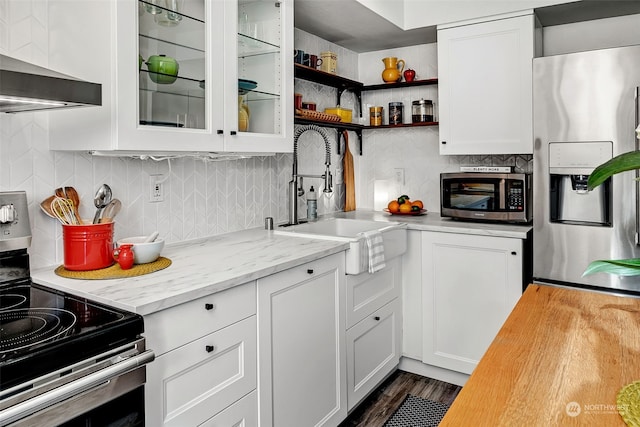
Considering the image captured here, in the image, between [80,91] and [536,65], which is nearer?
[80,91]

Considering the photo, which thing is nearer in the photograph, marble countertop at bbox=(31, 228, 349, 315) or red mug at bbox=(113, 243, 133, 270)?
marble countertop at bbox=(31, 228, 349, 315)

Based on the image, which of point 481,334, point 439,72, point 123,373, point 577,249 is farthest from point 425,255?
point 123,373

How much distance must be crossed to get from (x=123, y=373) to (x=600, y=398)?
1.05 meters

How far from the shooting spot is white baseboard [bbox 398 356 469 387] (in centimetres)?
285

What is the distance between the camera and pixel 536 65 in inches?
95.1

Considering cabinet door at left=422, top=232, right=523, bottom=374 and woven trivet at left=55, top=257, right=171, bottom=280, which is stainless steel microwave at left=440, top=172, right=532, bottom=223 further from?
woven trivet at left=55, top=257, right=171, bottom=280

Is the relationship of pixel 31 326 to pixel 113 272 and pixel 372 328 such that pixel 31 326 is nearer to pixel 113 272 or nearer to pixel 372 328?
pixel 113 272

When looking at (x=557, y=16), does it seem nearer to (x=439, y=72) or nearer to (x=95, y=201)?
(x=439, y=72)

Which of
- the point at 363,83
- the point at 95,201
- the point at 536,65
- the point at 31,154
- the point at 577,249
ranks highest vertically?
the point at 363,83

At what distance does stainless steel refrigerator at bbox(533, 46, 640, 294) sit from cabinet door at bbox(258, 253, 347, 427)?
3.52ft

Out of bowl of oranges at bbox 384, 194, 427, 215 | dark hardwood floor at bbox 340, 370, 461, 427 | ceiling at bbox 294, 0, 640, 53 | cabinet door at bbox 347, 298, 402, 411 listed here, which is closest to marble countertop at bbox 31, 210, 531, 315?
bowl of oranges at bbox 384, 194, 427, 215

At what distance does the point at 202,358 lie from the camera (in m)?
1.53

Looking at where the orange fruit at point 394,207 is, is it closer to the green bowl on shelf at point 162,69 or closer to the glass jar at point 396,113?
the glass jar at point 396,113

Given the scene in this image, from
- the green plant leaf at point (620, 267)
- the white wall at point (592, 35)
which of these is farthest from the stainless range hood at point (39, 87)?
the white wall at point (592, 35)
